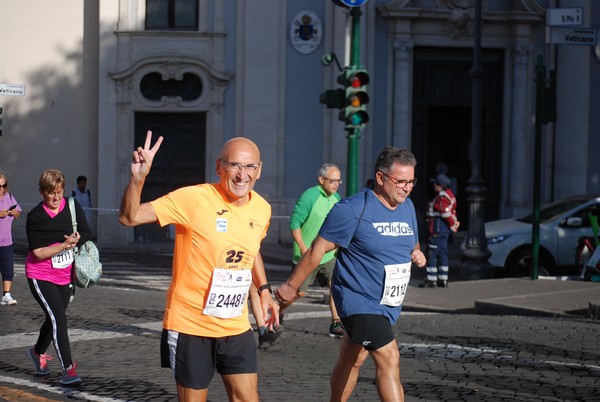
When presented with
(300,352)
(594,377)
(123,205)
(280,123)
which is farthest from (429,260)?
(123,205)

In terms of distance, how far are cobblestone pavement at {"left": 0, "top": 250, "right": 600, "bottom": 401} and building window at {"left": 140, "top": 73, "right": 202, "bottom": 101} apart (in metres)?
13.2

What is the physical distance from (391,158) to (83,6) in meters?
22.3

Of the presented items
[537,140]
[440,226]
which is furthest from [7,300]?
[537,140]

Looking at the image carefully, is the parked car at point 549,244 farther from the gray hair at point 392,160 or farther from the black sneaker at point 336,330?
the gray hair at point 392,160

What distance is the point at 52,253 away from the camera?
9445 mm

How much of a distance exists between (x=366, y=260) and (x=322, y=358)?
3542 mm

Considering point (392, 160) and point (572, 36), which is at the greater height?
point (572, 36)

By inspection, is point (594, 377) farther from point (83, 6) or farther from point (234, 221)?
point (83, 6)

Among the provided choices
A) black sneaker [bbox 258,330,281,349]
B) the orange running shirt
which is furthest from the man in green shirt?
the orange running shirt

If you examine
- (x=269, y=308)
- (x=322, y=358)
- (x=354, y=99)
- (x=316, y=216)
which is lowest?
(x=322, y=358)

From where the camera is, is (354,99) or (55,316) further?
(354,99)

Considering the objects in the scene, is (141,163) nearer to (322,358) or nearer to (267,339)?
(322,358)

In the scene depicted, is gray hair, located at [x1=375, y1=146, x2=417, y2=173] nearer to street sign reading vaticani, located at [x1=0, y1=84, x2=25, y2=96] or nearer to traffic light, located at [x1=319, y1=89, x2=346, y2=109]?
traffic light, located at [x1=319, y1=89, x2=346, y2=109]

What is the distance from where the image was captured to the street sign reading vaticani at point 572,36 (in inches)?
719
